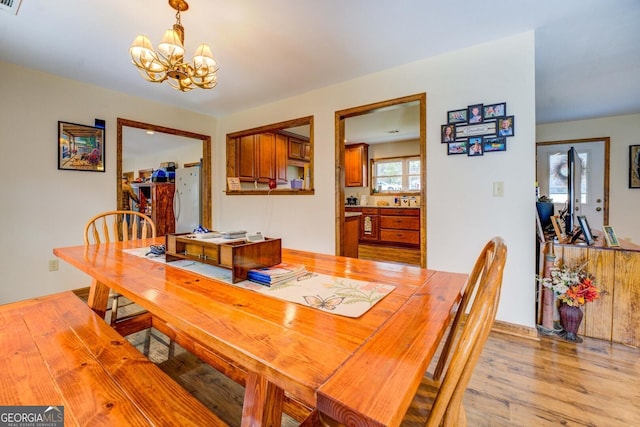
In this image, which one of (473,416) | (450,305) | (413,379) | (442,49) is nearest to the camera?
(413,379)

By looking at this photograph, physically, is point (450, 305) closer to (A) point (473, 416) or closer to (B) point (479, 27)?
(A) point (473, 416)

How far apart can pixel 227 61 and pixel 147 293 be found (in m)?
2.27

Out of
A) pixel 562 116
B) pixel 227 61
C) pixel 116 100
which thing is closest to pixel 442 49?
pixel 227 61

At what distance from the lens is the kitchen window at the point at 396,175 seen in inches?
233

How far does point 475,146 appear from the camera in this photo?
2.22 m

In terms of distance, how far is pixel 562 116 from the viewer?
4105 millimetres

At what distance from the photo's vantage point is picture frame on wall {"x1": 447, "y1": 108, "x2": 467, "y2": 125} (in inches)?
89.0

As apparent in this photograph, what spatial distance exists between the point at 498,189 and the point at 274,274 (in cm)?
199

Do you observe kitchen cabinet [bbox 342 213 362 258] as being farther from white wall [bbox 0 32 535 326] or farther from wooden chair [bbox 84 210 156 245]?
wooden chair [bbox 84 210 156 245]

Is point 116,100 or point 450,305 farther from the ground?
point 116,100

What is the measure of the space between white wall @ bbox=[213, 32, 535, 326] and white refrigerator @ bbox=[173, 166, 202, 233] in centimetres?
219

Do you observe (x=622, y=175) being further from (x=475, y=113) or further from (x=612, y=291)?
(x=475, y=113)

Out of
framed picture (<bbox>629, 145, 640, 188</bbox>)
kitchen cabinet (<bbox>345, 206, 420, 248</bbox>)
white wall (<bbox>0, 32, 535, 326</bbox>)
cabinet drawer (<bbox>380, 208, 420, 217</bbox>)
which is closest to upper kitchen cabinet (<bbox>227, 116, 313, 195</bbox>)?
white wall (<bbox>0, 32, 535, 326</bbox>)

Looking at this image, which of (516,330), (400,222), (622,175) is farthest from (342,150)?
(622,175)
